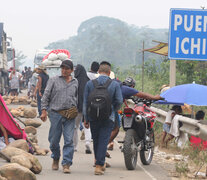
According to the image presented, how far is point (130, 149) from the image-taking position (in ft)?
31.4

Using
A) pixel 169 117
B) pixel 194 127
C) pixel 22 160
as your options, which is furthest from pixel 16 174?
pixel 169 117

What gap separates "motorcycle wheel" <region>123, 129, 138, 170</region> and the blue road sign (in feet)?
13.0

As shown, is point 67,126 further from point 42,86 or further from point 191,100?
point 42,86

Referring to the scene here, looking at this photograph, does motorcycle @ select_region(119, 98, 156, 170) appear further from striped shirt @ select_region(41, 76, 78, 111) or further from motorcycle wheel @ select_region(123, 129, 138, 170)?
striped shirt @ select_region(41, 76, 78, 111)

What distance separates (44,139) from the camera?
14156 millimetres

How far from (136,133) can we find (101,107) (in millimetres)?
1265

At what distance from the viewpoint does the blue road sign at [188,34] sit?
13266 mm

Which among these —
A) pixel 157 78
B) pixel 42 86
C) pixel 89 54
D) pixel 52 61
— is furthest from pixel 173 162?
pixel 89 54

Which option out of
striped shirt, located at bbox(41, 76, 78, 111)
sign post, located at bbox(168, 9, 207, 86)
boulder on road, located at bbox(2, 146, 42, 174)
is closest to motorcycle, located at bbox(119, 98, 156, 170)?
striped shirt, located at bbox(41, 76, 78, 111)

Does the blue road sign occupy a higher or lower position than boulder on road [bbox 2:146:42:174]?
higher

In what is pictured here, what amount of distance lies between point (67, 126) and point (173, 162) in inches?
103

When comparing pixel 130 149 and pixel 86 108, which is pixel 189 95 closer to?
pixel 130 149

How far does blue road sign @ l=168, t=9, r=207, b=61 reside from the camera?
43.5ft

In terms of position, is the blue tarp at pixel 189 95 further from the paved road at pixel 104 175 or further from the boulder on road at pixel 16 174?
the boulder on road at pixel 16 174
